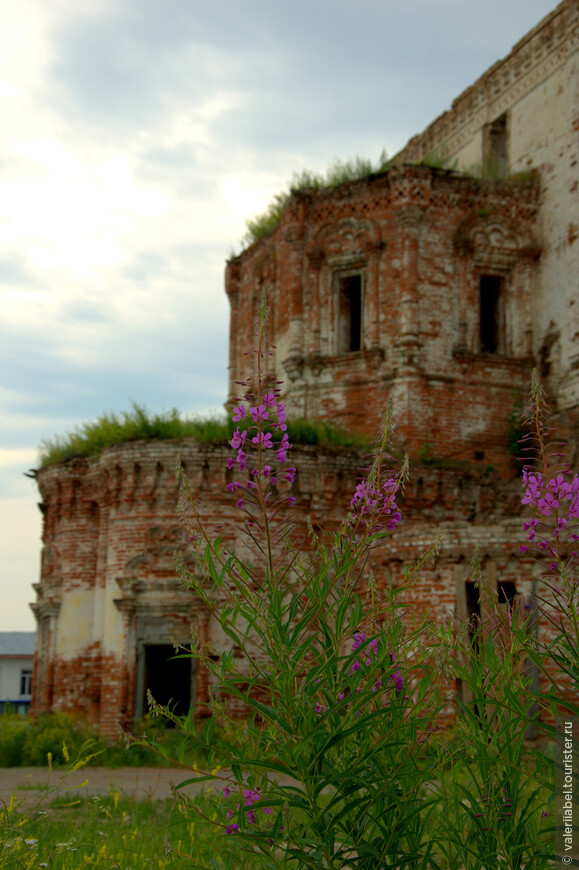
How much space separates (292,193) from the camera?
18.9m

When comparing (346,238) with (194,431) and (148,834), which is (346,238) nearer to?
(194,431)

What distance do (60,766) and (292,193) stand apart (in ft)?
37.2

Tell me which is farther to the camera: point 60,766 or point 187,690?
point 187,690

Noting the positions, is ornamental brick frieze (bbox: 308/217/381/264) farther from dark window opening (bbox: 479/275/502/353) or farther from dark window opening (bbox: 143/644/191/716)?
dark window opening (bbox: 143/644/191/716)

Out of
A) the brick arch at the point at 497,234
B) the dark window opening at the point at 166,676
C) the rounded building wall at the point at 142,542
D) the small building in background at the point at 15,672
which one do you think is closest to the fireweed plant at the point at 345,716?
the rounded building wall at the point at 142,542

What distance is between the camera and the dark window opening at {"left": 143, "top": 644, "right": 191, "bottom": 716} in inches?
625

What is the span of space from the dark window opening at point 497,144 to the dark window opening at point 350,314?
3.89 metres

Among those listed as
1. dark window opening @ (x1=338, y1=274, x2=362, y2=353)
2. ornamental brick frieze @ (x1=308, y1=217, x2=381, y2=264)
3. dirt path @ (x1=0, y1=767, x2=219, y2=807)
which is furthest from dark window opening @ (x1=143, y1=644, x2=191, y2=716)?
ornamental brick frieze @ (x1=308, y1=217, x2=381, y2=264)

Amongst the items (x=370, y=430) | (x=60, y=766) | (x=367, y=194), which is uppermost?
(x=367, y=194)

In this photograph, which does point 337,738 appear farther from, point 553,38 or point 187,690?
point 553,38

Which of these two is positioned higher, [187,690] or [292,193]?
[292,193]

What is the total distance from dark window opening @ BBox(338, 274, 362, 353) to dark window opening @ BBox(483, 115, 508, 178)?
389 cm

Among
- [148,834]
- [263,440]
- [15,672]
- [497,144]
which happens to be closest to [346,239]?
[497,144]

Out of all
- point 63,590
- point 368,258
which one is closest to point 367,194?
point 368,258
